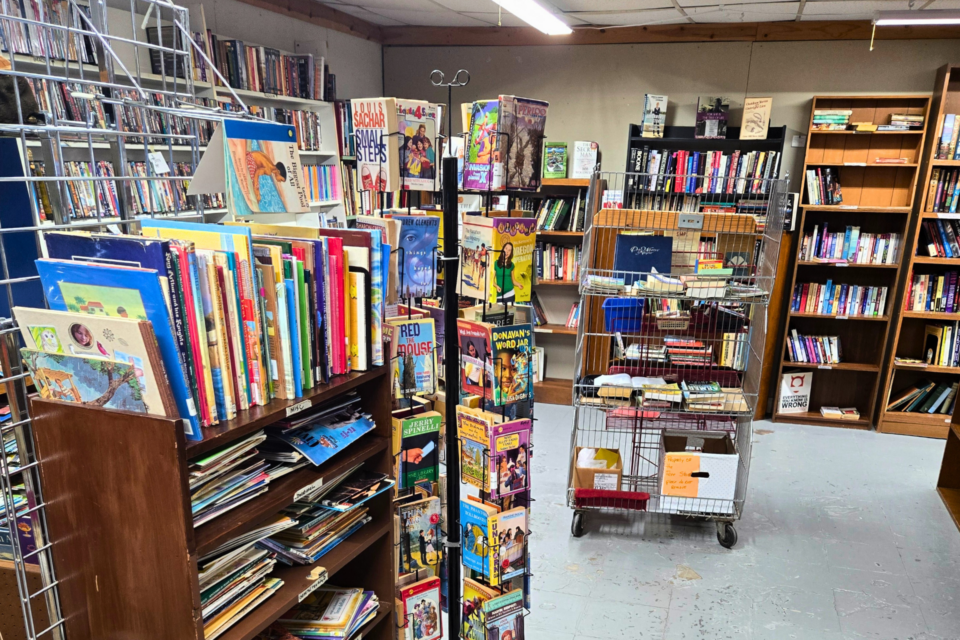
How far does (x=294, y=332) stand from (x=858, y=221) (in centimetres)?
481

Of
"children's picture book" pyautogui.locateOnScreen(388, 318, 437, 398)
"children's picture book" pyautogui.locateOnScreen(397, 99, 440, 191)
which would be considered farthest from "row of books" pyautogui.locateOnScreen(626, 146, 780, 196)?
"children's picture book" pyautogui.locateOnScreen(388, 318, 437, 398)

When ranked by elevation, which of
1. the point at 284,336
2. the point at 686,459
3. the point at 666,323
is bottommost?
the point at 686,459

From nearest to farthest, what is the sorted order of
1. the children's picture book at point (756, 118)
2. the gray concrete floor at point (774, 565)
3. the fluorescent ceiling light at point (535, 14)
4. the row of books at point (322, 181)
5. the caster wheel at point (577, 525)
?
the gray concrete floor at point (774, 565) → the caster wheel at point (577, 525) → the fluorescent ceiling light at point (535, 14) → the row of books at point (322, 181) → the children's picture book at point (756, 118)

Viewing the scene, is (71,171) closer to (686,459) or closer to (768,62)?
(686,459)

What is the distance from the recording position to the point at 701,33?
470 centimetres

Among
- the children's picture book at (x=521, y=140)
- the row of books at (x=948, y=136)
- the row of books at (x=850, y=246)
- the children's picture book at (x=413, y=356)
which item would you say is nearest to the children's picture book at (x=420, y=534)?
the children's picture book at (x=413, y=356)

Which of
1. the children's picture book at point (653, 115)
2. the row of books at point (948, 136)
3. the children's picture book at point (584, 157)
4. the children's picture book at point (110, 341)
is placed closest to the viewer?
the children's picture book at point (110, 341)

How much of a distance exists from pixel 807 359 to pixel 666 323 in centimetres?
219

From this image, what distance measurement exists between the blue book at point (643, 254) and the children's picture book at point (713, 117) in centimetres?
201

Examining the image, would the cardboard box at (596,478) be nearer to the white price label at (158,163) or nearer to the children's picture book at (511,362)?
the children's picture book at (511,362)

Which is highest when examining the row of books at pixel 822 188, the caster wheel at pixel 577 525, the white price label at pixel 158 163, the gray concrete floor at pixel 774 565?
the white price label at pixel 158 163

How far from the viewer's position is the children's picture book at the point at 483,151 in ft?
5.95

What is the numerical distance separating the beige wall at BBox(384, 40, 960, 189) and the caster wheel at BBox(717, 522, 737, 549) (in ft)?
9.50

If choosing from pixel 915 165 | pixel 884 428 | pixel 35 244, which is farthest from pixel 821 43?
pixel 35 244
